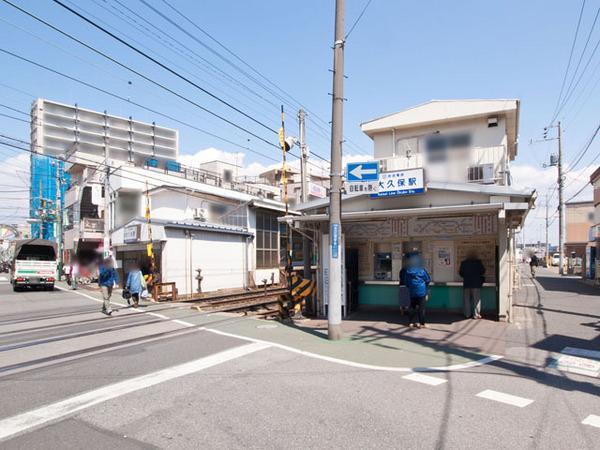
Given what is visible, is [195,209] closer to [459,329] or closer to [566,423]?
[459,329]

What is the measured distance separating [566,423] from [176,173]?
35.9 metres

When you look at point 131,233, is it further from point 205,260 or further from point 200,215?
point 200,215

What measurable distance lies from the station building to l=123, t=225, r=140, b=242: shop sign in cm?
1180

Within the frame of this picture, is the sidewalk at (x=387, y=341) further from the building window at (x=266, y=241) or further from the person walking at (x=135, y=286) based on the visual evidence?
the building window at (x=266, y=241)

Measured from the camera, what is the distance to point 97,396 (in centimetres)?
552

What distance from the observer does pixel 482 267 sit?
11031 millimetres

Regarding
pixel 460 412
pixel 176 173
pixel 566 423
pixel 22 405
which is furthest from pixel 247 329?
pixel 176 173

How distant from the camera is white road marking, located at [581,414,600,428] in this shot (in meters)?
4.51

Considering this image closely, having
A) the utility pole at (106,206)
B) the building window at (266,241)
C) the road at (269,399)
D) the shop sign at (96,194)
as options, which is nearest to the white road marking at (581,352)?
the road at (269,399)

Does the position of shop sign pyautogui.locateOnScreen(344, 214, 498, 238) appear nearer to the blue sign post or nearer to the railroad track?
the blue sign post

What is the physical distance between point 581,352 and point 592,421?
3.69 metres

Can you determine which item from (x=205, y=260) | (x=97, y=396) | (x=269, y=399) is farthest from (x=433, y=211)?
(x=205, y=260)

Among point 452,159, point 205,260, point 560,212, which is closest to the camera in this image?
point 452,159

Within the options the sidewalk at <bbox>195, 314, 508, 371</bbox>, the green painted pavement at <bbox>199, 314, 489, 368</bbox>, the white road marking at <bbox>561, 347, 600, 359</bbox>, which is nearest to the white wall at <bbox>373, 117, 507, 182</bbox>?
the sidewalk at <bbox>195, 314, 508, 371</bbox>
